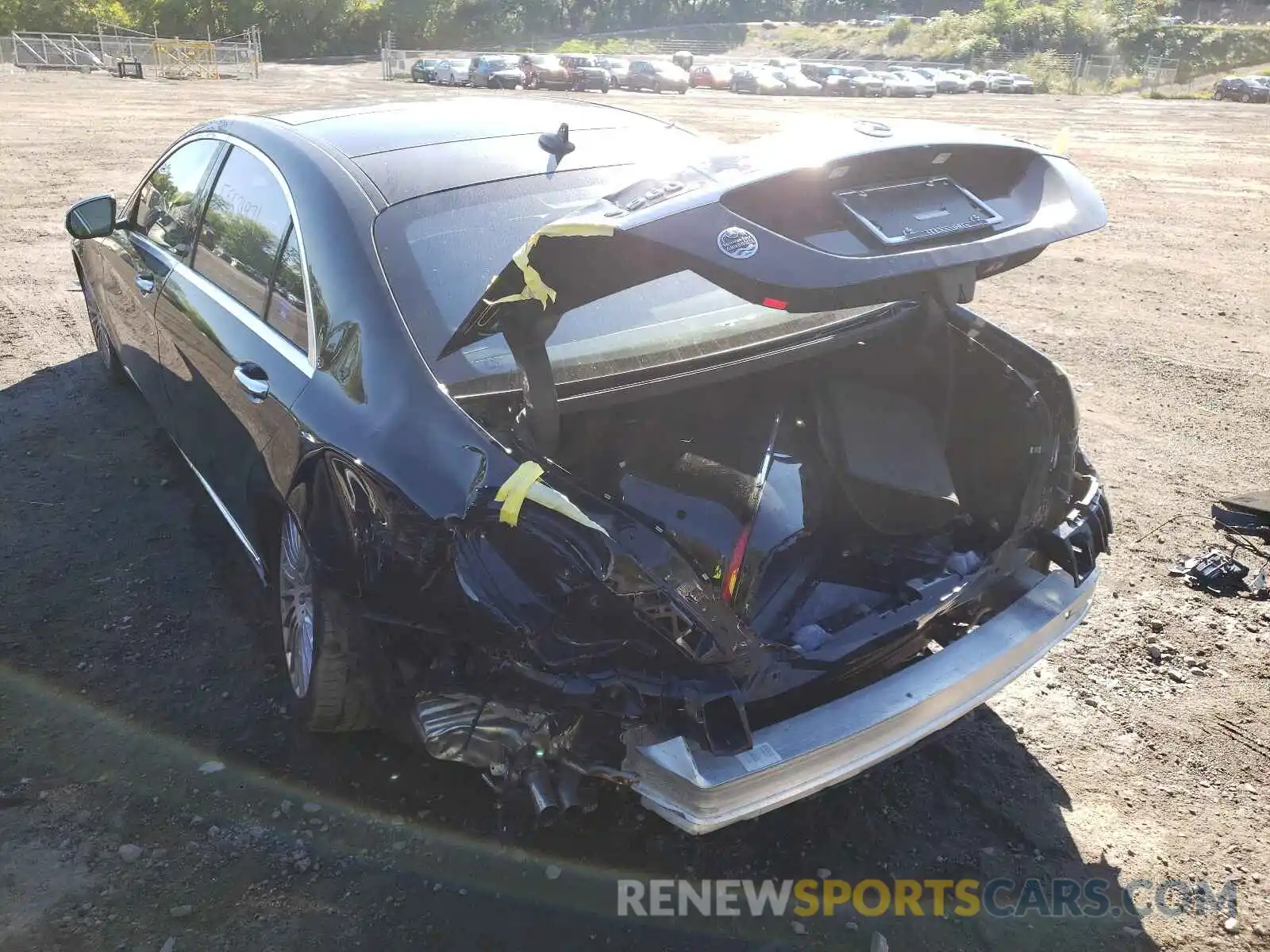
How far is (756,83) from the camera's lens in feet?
141

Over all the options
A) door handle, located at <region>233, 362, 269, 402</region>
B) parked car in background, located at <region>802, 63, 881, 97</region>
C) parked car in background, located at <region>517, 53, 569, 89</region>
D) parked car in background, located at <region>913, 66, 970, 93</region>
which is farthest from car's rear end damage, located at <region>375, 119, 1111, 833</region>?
parked car in background, located at <region>913, 66, 970, 93</region>

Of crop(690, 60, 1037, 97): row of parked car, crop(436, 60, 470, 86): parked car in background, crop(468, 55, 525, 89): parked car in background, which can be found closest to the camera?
crop(468, 55, 525, 89): parked car in background

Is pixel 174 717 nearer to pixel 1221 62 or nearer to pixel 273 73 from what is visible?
pixel 273 73

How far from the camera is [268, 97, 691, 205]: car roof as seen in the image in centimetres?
304

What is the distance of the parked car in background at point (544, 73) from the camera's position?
124ft

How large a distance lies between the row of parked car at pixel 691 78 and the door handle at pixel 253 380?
37624 mm

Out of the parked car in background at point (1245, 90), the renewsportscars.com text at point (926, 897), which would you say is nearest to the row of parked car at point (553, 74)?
the parked car in background at point (1245, 90)

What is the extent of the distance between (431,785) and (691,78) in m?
47.2

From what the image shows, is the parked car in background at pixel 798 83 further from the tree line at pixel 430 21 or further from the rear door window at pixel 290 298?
the rear door window at pixel 290 298

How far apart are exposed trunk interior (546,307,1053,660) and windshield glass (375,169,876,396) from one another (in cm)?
14

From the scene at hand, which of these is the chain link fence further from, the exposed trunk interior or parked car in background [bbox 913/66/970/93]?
the exposed trunk interior

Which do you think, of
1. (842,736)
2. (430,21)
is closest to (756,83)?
(430,21)

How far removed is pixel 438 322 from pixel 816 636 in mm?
1293

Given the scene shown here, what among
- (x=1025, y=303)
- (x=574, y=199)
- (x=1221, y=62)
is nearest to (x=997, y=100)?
(x=1221, y=62)
